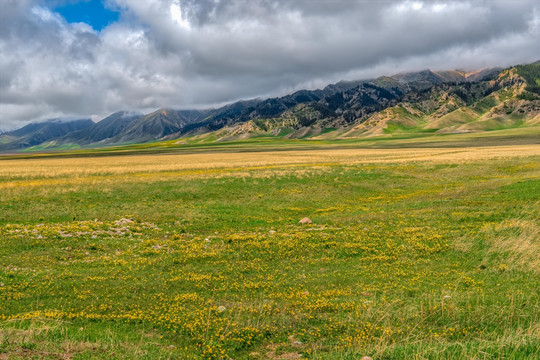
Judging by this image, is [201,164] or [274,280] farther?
[201,164]

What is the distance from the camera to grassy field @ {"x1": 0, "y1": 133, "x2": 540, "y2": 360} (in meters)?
10.4

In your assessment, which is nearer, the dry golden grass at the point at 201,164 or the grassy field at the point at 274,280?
the grassy field at the point at 274,280

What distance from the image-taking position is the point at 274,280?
16172 mm

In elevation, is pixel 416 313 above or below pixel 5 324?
below

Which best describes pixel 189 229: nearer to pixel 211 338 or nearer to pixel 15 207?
pixel 211 338

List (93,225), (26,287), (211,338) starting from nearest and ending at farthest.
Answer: (211,338) < (26,287) < (93,225)

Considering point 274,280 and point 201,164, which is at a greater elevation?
point 201,164

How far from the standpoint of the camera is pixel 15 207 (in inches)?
1310

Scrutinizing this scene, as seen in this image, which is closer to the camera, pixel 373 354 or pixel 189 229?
pixel 373 354

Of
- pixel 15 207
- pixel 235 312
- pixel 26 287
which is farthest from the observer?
pixel 15 207

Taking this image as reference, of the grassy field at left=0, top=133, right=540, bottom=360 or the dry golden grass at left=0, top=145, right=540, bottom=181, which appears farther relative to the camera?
the dry golden grass at left=0, top=145, right=540, bottom=181

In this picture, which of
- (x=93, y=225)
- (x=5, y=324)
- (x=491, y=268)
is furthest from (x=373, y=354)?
(x=93, y=225)

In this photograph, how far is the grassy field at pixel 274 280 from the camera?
10.4m

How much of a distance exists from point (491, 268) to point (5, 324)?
21076mm
